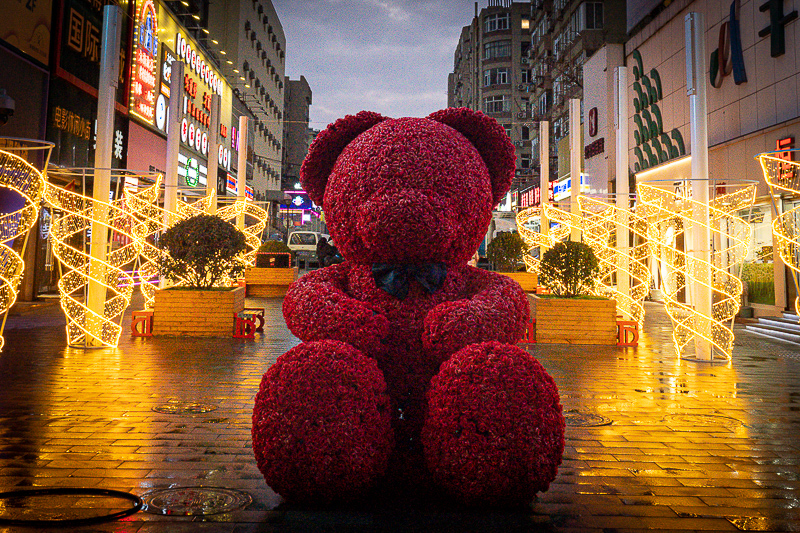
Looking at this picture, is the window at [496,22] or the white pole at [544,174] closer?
the white pole at [544,174]

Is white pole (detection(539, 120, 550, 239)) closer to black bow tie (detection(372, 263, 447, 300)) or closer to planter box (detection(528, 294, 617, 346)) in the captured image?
planter box (detection(528, 294, 617, 346))

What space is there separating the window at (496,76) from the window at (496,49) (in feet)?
4.49

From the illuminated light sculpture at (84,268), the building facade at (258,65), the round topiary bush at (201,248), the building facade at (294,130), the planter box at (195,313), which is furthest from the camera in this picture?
the building facade at (294,130)

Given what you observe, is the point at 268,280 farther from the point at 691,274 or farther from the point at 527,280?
the point at 691,274

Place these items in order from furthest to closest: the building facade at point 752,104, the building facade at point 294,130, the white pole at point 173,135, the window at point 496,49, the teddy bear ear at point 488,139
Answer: the building facade at point 294,130 → the window at point 496,49 → the building facade at point 752,104 → the white pole at point 173,135 → the teddy bear ear at point 488,139

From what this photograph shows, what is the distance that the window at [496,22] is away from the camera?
173 ft

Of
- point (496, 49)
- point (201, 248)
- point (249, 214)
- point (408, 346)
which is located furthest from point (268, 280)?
point (496, 49)

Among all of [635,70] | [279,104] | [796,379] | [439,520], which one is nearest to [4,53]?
[439,520]

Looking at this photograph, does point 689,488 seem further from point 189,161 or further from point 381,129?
point 189,161

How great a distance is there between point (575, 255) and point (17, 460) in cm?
747

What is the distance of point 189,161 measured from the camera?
2220 cm

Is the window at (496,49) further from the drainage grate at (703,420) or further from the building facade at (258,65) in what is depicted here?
the drainage grate at (703,420)

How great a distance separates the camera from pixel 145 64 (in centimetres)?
1677

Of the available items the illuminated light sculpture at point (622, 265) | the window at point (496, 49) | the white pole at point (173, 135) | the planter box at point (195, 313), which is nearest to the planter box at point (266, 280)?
the white pole at point (173, 135)
